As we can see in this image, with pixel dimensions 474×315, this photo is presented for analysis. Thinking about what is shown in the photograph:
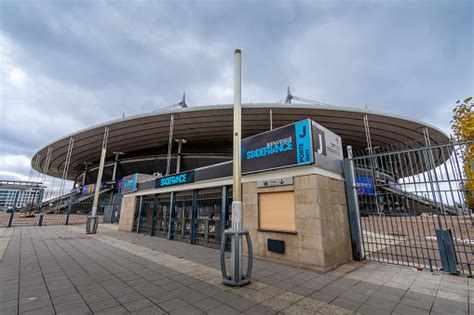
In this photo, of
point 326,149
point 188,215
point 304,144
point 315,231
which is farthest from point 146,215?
point 326,149

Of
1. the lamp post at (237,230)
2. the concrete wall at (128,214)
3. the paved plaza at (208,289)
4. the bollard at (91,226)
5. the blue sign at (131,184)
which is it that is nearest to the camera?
the paved plaza at (208,289)

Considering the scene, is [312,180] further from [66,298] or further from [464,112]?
[464,112]

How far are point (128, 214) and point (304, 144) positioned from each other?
14.6 meters

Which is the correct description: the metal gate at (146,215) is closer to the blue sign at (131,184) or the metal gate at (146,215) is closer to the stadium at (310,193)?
A: the stadium at (310,193)

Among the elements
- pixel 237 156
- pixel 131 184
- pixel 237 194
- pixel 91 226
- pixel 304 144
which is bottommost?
pixel 91 226

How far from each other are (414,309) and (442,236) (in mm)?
3187

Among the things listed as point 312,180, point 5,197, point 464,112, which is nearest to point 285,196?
point 312,180

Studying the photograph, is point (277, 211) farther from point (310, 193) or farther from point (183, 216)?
point (183, 216)

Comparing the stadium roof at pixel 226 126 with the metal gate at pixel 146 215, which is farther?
the stadium roof at pixel 226 126

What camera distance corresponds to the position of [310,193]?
19.9ft

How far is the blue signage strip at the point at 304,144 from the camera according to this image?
6.23 meters

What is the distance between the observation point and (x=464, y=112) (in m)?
10.6

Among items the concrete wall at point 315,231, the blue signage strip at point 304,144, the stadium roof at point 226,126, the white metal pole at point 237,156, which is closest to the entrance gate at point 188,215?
the concrete wall at point 315,231

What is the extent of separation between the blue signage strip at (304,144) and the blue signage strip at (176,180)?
592 cm
